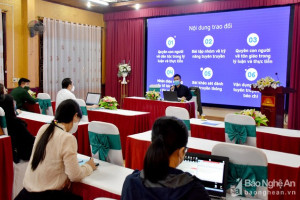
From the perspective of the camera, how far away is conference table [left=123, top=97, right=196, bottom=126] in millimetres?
6578

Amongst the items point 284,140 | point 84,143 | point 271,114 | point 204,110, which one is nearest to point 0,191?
point 84,143

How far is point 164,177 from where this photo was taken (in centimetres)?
126

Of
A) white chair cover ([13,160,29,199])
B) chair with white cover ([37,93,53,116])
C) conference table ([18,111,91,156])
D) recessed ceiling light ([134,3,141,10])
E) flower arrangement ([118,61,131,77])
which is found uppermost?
recessed ceiling light ([134,3,141,10])

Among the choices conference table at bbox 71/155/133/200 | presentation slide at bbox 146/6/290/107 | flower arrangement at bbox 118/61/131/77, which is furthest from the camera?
flower arrangement at bbox 118/61/131/77

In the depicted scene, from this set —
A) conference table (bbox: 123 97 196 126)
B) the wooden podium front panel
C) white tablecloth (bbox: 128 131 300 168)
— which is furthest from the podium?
white tablecloth (bbox: 128 131 300 168)

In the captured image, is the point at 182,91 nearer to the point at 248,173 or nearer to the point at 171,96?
the point at 171,96

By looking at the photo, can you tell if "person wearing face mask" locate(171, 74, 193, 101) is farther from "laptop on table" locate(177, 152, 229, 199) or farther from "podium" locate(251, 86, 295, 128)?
"laptop on table" locate(177, 152, 229, 199)

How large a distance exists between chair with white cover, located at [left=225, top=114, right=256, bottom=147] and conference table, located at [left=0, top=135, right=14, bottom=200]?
96.6 inches

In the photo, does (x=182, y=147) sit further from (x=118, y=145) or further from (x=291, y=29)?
(x=291, y=29)

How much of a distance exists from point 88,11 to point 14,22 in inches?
108

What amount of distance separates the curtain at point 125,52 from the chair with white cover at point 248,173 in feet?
25.3

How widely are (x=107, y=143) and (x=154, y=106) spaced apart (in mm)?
4232

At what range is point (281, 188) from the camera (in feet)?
8.18

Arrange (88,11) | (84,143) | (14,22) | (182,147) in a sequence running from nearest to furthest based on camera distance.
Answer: (182,147), (84,143), (14,22), (88,11)
